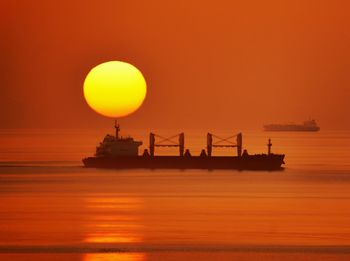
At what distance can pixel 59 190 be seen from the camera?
75188 mm

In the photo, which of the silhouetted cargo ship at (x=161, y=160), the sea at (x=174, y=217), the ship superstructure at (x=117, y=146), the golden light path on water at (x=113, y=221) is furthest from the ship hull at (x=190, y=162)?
the golden light path on water at (x=113, y=221)

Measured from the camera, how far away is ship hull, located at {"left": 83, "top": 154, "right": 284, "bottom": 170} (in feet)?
343

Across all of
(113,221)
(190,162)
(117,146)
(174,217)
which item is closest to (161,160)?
(190,162)

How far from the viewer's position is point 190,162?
10756 centimetres

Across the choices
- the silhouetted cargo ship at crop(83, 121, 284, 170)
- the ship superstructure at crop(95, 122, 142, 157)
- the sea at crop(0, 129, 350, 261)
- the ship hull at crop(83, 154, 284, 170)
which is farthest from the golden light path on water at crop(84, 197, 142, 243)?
the ship hull at crop(83, 154, 284, 170)

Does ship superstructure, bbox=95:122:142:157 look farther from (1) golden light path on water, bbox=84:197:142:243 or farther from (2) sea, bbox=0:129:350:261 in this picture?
(1) golden light path on water, bbox=84:197:142:243

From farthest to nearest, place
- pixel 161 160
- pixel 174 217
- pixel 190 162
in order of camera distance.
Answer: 1. pixel 161 160
2. pixel 190 162
3. pixel 174 217

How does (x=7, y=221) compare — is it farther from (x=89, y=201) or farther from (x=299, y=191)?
(x=299, y=191)

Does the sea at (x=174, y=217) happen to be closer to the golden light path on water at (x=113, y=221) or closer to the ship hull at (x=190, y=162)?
the golden light path on water at (x=113, y=221)

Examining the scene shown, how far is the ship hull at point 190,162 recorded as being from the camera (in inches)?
4122

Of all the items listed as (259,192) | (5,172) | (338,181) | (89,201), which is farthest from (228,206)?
(5,172)

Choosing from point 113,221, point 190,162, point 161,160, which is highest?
point 161,160

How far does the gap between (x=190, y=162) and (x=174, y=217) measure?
55.3 m

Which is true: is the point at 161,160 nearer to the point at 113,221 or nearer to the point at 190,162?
the point at 190,162
